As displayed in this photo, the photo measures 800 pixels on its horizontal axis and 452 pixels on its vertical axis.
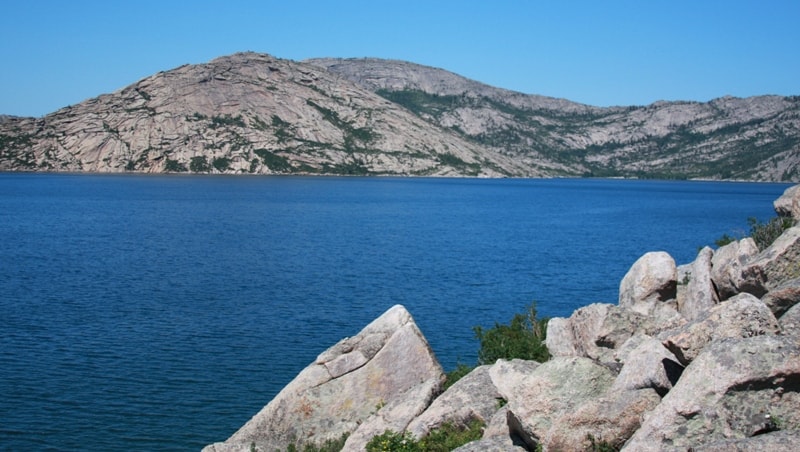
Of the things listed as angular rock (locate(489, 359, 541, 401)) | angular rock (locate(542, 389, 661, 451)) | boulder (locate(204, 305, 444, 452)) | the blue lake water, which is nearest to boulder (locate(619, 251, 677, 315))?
boulder (locate(204, 305, 444, 452))

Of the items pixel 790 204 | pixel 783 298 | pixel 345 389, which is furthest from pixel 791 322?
pixel 790 204

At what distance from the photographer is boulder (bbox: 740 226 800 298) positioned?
22188 mm

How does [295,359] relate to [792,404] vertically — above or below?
below

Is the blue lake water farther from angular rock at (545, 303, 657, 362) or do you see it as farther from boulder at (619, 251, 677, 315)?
angular rock at (545, 303, 657, 362)

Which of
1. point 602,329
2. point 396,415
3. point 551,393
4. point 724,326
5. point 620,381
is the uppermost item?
point 724,326

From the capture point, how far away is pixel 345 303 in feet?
184

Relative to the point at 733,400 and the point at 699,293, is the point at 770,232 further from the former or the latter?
the point at 733,400

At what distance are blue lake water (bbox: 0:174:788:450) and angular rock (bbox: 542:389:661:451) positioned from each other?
1800 cm

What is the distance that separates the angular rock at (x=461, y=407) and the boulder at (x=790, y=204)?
2286cm

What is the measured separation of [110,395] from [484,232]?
87.2 m

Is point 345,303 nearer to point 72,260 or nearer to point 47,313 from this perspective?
point 47,313

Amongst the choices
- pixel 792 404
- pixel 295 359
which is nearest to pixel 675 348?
pixel 792 404

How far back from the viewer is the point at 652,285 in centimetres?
3136

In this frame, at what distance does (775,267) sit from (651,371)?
27.4ft
